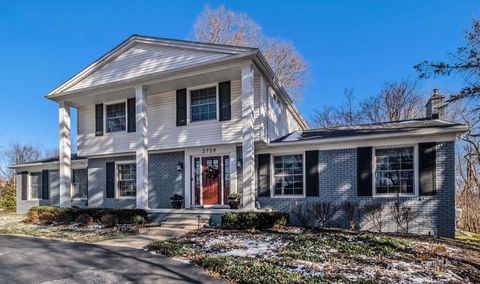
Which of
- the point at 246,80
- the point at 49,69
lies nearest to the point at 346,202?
the point at 246,80

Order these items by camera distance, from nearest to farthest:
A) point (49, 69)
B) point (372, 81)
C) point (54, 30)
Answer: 1. point (54, 30)
2. point (49, 69)
3. point (372, 81)

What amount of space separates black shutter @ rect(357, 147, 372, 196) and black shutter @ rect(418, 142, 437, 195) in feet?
4.66

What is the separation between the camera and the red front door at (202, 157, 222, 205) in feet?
37.9

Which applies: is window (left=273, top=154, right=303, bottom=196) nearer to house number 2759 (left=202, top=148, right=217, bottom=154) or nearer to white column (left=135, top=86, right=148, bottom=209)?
house number 2759 (left=202, top=148, right=217, bottom=154)

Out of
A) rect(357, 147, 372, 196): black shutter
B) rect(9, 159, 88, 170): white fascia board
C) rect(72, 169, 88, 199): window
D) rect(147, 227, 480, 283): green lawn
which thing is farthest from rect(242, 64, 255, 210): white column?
rect(72, 169, 88, 199): window

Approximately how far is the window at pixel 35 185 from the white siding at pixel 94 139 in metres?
4.93

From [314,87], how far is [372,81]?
15.6 feet

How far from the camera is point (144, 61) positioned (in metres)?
11.9

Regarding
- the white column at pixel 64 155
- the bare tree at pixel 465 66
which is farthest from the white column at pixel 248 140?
the white column at pixel 64 155

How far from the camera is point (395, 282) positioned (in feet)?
14.5

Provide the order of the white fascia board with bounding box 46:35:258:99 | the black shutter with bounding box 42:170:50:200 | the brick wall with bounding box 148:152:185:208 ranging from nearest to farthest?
the white fascia board with bounding box 46:35:258:99 → the brick wall with bounding box 148:152:185:208 → the black shutter with bounding box 42:170:50:200

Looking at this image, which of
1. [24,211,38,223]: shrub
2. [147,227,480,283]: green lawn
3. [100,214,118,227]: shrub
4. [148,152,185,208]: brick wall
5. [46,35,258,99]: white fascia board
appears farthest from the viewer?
[148,152,185,208]: brick wall

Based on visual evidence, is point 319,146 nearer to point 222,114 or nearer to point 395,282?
point 222,114

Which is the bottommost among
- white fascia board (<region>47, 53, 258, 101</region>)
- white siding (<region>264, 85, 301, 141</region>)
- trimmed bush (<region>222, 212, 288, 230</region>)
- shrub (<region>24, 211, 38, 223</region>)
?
shrub (<region>24, 211, 38, 223</region>)
